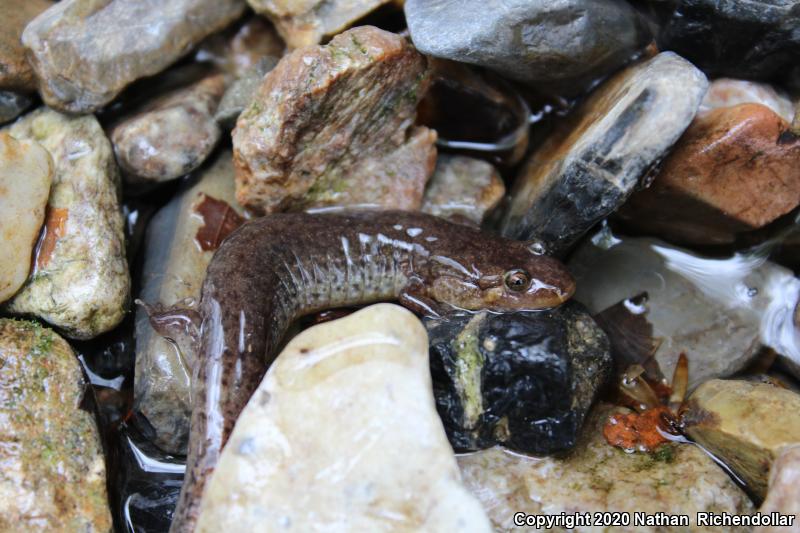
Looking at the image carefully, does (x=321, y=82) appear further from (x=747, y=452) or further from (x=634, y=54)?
(x=747, y=452)

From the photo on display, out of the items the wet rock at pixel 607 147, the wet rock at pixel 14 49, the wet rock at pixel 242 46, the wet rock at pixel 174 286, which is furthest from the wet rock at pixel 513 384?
the wet rock at pixel 14 49

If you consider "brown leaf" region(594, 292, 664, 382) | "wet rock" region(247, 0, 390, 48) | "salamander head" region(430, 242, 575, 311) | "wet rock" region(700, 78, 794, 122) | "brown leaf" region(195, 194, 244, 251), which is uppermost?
"wet rock" region(247, 0, 390, 48)

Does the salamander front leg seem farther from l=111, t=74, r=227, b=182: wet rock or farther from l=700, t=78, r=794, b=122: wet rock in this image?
l=700, t=78, r=794, b=122: wet rock

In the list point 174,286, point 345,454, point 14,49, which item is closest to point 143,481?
point 174,286

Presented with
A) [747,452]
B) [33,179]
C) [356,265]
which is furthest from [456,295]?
[33,179]

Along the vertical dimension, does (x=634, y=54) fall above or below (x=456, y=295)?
above

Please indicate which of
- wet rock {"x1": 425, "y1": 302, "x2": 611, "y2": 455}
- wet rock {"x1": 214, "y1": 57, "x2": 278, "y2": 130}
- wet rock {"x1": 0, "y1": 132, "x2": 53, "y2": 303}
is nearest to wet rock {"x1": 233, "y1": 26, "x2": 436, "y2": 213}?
wet rock {"x1": 214, "y1": 57, "x2": 278, "y2": 130}
